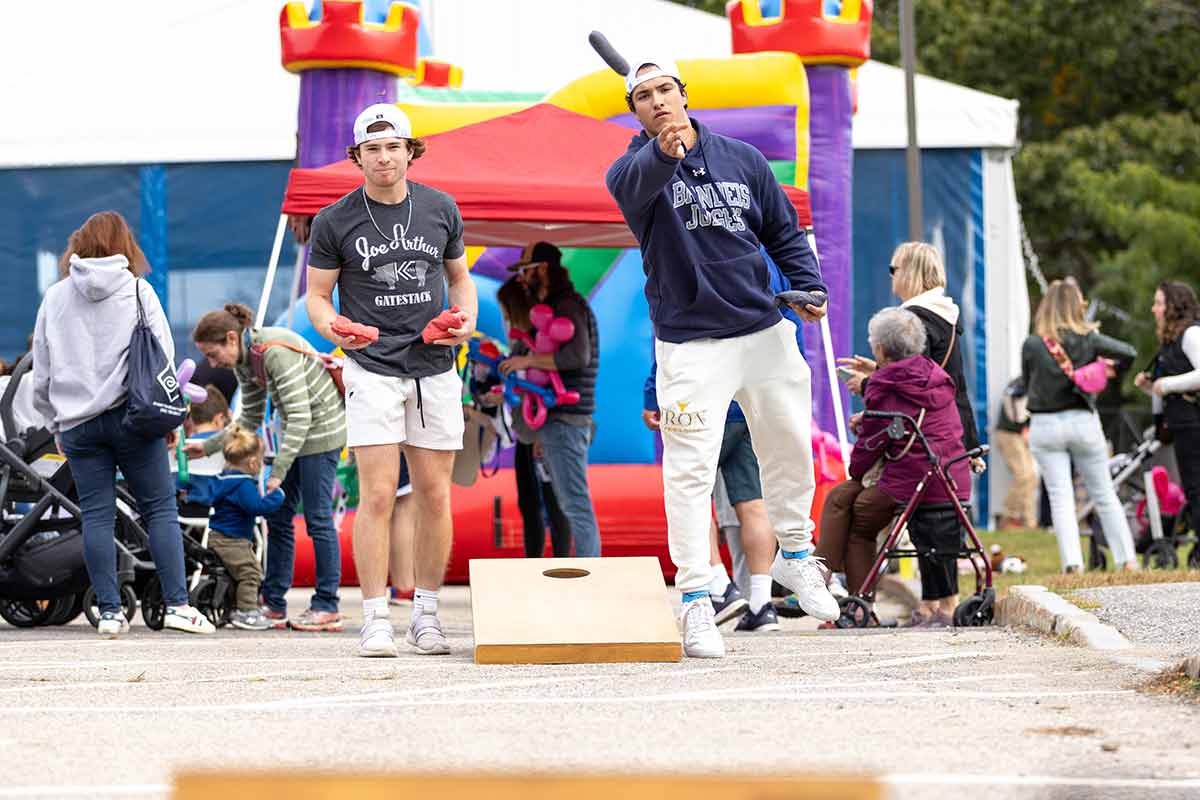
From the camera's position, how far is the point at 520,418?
1005cm

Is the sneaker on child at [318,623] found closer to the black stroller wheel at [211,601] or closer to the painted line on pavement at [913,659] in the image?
the black stroller wheel at [211,601]

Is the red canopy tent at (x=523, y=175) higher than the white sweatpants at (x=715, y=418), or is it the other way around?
the red canopy tent at (x=523, y=175)

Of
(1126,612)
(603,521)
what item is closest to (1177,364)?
(603,521)

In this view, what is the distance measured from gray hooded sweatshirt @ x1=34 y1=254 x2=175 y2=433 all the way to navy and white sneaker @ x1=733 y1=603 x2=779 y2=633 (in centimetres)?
269

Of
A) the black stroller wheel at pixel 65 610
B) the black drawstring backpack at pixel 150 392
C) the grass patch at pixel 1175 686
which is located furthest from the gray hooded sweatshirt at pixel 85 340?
the grass patch at pixel 1175 686

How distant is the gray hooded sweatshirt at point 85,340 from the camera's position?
804 cm

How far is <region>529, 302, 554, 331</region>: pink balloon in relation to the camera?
396 inches

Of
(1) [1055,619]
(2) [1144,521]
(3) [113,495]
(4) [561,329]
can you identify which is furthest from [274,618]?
(2) [1144,521]

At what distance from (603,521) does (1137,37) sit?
20685 mm

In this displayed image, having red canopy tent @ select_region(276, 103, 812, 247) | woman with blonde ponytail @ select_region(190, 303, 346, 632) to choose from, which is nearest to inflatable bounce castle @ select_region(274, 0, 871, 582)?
red canopy tent @ select_region(276, 103, 812, 247)

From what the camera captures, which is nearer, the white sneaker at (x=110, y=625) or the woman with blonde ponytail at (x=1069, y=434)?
the white sneaker at (x=110, y=625)

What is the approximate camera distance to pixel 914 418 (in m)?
8.32

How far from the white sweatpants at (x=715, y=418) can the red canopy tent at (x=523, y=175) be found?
10.7 feet

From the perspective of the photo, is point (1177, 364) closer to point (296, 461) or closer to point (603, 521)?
point (603, 521)
